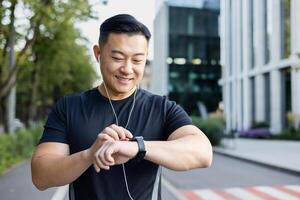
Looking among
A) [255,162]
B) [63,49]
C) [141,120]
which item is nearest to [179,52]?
[63,49]

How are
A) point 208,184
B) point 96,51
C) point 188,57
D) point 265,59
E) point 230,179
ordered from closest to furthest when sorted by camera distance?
point 96,51
point 208,184
point 230,179
point 265,59
point 188,57

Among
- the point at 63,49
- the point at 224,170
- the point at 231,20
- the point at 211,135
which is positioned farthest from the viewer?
the point at 231,20

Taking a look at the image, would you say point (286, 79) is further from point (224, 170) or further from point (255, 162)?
point (224, 170)

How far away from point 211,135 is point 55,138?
25.1m

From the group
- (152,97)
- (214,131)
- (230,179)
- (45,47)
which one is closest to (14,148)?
(45,47)

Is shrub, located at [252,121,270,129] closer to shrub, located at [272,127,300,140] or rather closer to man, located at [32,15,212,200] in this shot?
shrub, located at [272,127,300,140]

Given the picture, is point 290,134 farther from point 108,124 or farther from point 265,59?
point 108,124

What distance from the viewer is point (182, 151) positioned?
5.29ft

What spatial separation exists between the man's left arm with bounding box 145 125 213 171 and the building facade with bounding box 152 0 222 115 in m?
56.4

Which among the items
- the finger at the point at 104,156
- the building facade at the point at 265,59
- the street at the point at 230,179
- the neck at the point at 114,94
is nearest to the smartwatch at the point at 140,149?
the finger at the point at 104,156

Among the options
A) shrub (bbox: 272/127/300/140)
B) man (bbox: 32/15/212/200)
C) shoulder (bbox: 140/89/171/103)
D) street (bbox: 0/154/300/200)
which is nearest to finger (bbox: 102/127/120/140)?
man (bbox: 32/15/212/200)

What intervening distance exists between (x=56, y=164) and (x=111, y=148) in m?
0.30

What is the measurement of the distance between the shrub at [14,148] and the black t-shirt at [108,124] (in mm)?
11699

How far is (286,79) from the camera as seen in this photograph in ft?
131
